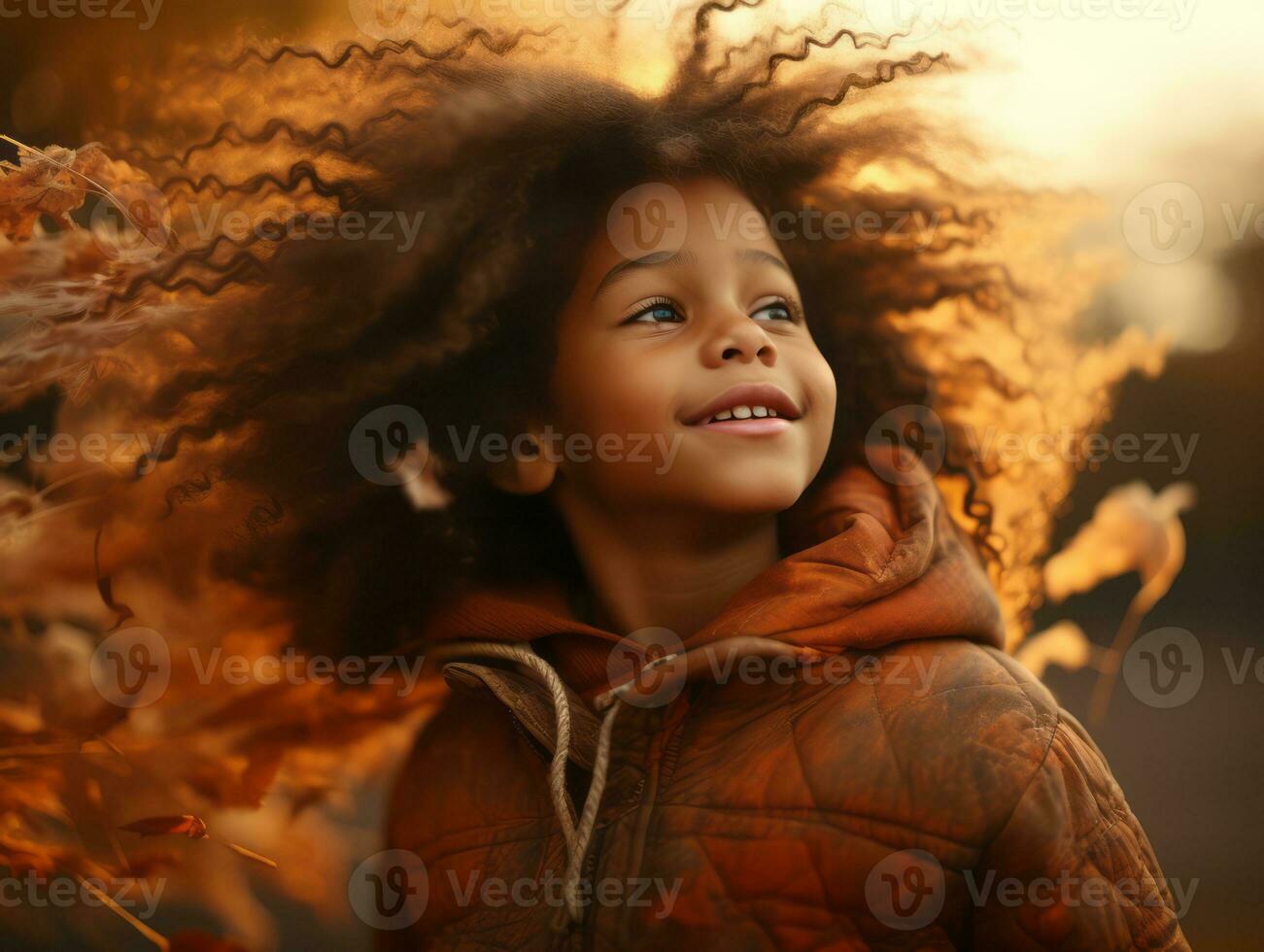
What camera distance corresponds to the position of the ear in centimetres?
137

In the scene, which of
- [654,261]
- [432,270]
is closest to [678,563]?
[654,261]

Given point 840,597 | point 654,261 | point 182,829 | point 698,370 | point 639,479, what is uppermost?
point 654,261

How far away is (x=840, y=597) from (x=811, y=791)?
0.62 ft

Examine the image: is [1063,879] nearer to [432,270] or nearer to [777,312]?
[777,312]

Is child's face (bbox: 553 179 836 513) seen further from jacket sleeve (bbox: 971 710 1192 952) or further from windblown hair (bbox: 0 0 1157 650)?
jacket sleeve (bbox: 971 710 1192 952)

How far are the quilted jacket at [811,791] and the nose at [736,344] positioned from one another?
7.6 inches

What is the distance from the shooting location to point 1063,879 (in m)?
1.11

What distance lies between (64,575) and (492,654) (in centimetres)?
50

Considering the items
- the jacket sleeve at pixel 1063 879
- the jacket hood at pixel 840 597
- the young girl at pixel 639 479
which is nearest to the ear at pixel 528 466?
the young girl at pixel 639 479

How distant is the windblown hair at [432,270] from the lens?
1.34m

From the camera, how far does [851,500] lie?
51.8 inches

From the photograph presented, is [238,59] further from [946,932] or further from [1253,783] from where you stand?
[1253,783]

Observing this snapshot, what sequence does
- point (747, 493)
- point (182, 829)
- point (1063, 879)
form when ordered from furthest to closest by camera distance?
point (182, 829)
point (747, 493)
point (1063, 879)

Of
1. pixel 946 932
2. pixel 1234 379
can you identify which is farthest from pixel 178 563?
pixel 1234 379
